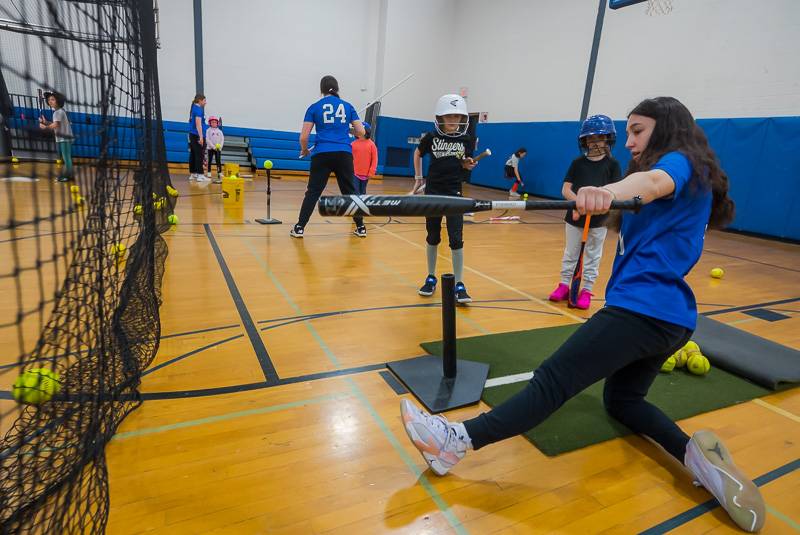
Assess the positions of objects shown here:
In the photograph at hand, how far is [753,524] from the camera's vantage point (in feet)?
5.08

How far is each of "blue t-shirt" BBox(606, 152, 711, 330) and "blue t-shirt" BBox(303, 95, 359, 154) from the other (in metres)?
4.06

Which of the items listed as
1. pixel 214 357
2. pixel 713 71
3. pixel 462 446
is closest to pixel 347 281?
pixel 214 357

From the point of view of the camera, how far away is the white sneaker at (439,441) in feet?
5.45

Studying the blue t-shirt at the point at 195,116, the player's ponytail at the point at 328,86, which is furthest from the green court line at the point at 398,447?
the blue t-shirt at the point at 195,116

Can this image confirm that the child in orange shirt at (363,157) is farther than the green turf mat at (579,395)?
Yes

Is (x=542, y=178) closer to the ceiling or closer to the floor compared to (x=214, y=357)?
closer to the ceiling

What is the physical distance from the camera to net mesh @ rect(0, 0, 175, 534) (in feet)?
3.86

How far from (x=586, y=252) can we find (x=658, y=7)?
8090 mm

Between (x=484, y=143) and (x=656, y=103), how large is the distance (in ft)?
41.9

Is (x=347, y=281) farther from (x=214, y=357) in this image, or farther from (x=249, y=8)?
(x=249, y=8)

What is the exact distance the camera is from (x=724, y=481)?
5.28 ft

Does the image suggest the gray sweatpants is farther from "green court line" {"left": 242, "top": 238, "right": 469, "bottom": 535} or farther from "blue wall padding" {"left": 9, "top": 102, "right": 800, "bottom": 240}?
"blue wall padding" {"left": 9, "top": 102, "right": 800, "bottom": 240}

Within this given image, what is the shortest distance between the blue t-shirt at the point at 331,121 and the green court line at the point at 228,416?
140 inches

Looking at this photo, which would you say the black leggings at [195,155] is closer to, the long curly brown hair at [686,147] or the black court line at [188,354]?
the black court line at [188,354]
